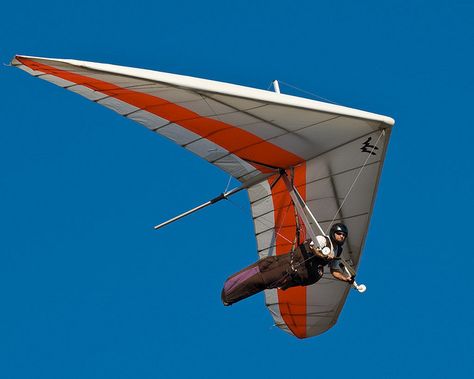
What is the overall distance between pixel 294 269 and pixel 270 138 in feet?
7.98

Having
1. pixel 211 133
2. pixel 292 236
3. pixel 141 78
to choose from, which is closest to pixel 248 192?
pixel 292 236

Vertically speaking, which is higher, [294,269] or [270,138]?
[270,138]

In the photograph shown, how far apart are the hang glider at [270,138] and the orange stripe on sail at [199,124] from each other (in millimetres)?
24

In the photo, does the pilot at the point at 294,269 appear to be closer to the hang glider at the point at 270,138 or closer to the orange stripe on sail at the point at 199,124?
the hang glider at the point at 270,138

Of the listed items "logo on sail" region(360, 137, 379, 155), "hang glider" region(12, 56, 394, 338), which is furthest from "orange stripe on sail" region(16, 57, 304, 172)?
"logo on sail" region(360, 137, 379, 155)

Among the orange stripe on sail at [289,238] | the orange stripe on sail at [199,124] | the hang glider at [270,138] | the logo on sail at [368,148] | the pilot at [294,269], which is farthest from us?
the orange stripe on sail at [289,238]

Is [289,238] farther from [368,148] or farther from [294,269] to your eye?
[368,148]

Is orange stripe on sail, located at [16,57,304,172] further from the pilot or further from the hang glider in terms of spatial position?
the pilot

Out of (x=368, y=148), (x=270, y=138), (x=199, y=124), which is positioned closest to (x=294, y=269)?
(x=270, y=138)

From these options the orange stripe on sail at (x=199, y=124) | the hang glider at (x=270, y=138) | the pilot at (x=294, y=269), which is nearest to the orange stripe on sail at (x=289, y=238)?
the hang glider at (x=270, y=138)

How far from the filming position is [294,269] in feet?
72.1

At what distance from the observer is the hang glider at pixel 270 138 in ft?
65.8

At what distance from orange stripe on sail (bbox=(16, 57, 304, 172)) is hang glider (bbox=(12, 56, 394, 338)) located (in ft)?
0.08

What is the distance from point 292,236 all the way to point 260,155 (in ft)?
8.71
